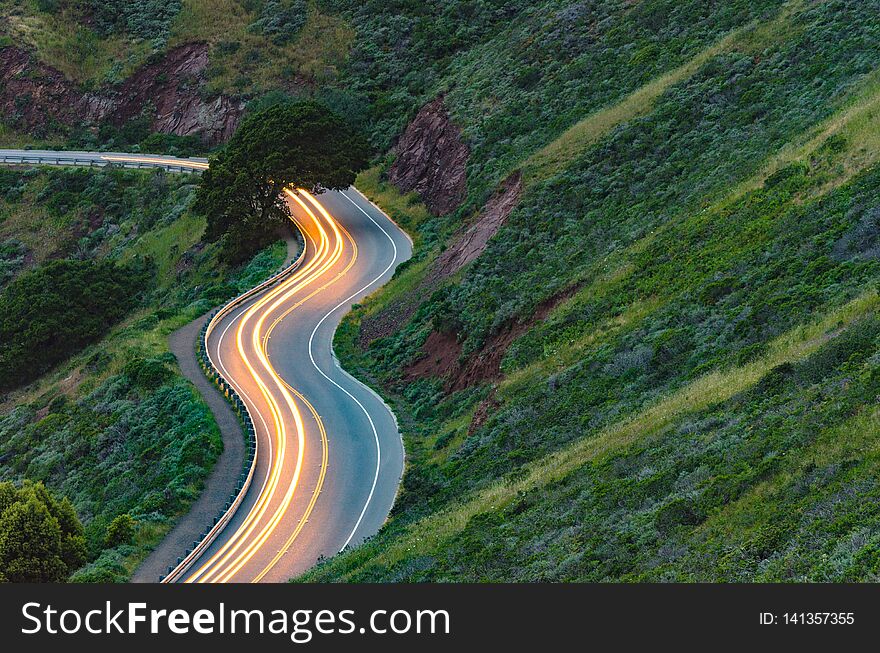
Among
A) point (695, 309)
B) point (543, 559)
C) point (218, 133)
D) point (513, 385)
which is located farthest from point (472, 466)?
point (218, 133)

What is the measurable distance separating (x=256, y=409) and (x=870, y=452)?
99.3 feet

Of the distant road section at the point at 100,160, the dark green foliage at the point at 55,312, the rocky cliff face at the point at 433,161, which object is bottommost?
the rocky cliff face at the point at 433,161

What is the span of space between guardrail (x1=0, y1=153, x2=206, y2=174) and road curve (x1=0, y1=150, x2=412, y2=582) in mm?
12682

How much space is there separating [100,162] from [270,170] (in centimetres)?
2340

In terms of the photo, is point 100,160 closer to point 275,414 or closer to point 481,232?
point 481,232

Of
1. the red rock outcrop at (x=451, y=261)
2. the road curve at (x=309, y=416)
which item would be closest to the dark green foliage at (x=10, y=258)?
the road curve at (x=309, y=416)

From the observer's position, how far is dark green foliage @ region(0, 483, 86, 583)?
1257 inches

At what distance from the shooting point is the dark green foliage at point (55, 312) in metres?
60.4

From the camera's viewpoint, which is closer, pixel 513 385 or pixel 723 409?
pixel 723 409

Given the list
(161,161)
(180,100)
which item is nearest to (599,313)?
(161,161)

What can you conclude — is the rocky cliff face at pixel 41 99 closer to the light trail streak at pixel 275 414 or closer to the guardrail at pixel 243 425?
the light trail streak at pixel 275 414

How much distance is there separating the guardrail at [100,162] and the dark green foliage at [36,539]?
4910 cm

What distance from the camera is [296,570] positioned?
109 ft

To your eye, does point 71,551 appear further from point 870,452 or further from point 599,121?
point 599,121
